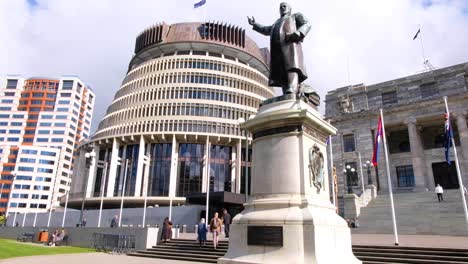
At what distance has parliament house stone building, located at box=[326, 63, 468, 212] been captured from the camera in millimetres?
39719

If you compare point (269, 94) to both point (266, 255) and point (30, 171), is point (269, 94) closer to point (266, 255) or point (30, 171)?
point (266, 255)

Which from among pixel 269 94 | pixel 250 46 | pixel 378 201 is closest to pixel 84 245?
pixel 378 201

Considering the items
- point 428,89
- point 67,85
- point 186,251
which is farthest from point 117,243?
point 67,85

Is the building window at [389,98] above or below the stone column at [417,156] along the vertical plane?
above

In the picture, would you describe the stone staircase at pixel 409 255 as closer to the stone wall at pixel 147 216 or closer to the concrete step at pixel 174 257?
the concrete step at pixel 174 257

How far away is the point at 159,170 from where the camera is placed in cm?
6234

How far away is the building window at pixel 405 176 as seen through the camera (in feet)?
137

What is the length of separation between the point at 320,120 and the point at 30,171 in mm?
135377

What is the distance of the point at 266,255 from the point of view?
25.3 ft

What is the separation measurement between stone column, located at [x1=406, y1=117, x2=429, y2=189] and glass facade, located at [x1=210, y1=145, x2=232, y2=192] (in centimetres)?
3336

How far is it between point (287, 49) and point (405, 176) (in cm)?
3991

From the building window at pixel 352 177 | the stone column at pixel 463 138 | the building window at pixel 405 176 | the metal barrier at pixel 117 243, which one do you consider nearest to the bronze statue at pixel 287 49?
the metal barrier at pixel 117 243

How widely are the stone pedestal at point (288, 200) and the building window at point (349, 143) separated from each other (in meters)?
39.1

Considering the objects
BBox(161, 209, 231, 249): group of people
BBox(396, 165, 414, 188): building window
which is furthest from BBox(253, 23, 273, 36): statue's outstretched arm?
BBox(396, 165, 414, 188): building window
